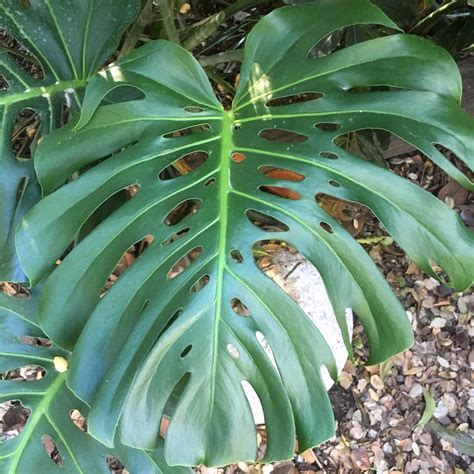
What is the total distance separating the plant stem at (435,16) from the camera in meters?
1.36

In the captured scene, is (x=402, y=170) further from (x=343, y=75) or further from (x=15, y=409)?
(x=15, y=409)

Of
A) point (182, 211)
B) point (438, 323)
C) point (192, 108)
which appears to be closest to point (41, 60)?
point (192, 108)

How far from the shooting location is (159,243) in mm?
971

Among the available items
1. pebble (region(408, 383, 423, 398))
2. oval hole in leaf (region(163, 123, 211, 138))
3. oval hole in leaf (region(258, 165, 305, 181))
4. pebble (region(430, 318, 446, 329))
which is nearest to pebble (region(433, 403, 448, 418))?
pebble (region(408, 383, 423, 398))

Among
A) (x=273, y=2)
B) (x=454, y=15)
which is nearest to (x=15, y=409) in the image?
(x=273, y=2)

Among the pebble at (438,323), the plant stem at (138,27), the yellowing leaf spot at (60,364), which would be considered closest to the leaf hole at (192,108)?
the plant stem at (138,27)

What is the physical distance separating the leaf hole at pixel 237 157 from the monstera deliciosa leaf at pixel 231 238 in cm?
4

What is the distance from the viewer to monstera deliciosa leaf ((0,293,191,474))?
3.67 feet

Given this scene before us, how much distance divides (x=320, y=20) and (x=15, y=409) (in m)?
1.26

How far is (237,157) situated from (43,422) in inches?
23.1

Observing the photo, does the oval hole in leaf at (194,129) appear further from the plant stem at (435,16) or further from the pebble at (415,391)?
the pebble at (415,391)

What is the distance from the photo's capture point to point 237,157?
3.68 ft

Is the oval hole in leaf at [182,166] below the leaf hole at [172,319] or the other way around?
the other way around

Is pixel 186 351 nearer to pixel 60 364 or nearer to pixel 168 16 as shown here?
pixel 60 364
